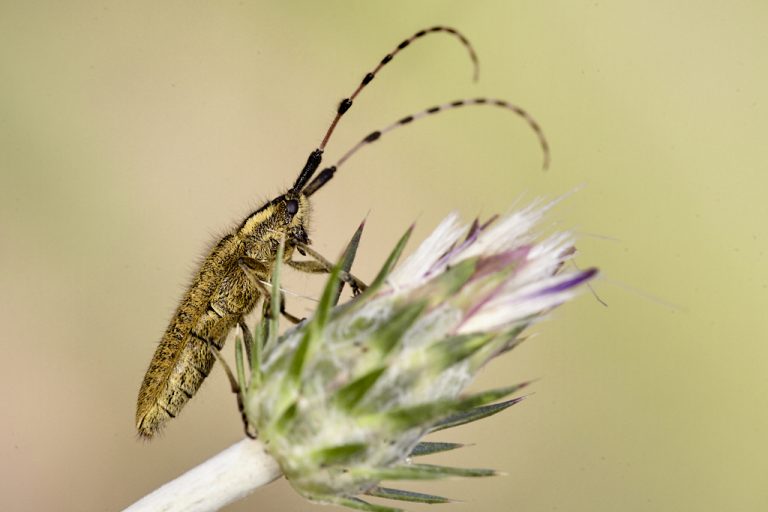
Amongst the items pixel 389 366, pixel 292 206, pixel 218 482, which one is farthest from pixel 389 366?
pixel 292 206

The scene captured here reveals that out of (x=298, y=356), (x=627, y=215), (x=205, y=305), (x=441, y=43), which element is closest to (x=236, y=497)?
(x=298, y=356)

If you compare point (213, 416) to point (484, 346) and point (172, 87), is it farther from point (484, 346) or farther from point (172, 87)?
point (484, 346)

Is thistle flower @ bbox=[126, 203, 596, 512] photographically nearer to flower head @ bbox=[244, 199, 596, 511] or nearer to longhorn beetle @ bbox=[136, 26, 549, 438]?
flower head @ bbox=[244, 199, 596, 511]

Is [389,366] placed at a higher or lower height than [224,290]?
lower

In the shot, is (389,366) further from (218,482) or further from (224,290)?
(224,290)

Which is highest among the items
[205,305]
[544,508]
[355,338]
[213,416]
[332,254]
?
[332,254]

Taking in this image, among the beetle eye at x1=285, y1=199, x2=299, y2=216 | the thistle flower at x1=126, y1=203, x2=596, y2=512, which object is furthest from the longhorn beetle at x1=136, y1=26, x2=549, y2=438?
the thistle flower at x1=126, y1=203, x2=596, y2=512

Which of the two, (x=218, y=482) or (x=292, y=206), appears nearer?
(x=218, y=482)
